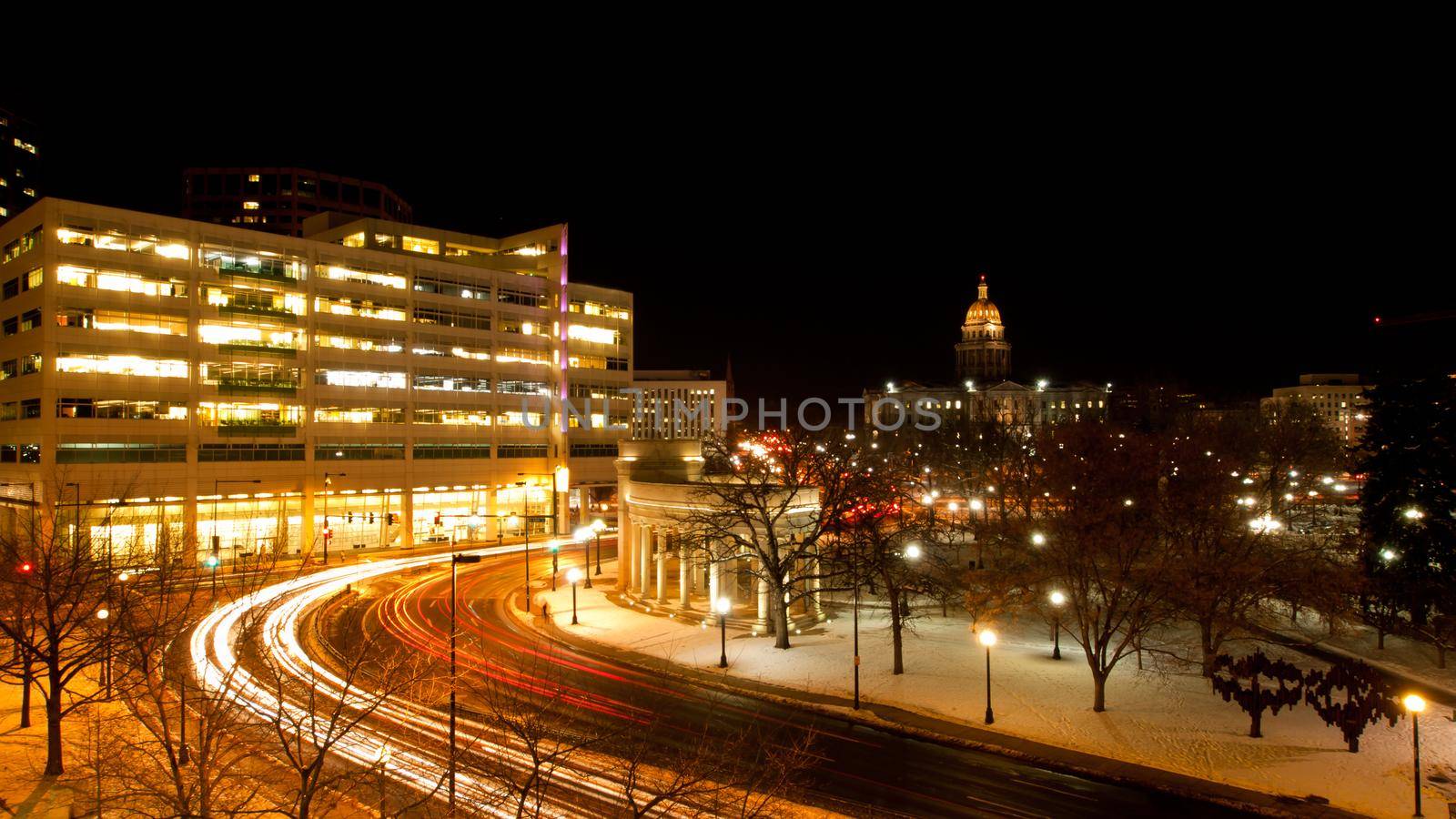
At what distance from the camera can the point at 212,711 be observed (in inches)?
561

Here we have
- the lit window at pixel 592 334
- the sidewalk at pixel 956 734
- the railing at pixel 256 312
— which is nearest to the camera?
the sidewalk at pixel 956 734

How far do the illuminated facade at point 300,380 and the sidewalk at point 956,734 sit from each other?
30.1 metres

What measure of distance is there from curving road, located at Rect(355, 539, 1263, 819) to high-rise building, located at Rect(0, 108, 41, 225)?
13990 cm

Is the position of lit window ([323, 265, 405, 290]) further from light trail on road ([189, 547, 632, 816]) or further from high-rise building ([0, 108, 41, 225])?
high-rise building ([0, 108, 41, 225])

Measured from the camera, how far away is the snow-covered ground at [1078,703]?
20.4 m

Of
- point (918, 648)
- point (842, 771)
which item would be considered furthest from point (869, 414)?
point (842, 771)

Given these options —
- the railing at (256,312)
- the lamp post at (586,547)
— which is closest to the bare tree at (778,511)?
the lamp post at (586,547)

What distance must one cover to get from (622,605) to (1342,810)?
30631 mm

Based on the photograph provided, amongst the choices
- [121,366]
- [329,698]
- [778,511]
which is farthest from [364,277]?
[329,698]

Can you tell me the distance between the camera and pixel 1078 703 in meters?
25.8

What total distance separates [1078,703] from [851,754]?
863 cm

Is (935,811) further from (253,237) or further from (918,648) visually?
(253,237)

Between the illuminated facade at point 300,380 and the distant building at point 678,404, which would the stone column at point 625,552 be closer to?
the illuminated facade at point 300,380

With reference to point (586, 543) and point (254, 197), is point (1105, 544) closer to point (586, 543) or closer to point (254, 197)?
point (586, 543)
